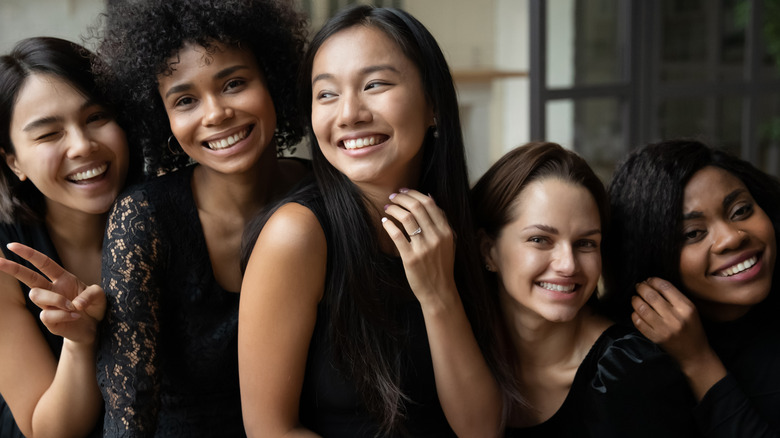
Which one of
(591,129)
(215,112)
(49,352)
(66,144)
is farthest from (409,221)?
(591,129)

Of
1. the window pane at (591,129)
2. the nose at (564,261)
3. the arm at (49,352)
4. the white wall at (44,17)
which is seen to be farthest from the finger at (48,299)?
the window pane at (591,129)

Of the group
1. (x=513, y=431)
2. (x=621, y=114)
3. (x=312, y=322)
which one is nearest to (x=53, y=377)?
(x=312, y=322)

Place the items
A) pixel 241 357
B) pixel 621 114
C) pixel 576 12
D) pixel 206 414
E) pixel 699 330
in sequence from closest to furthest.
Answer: pixel 241 357, pixel 699 330, pixel 206 414, pixel 621 114, pixel 576 12

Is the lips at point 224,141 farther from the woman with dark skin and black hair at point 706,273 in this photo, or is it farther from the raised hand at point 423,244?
the woman with dark skin and black hair at point 706,273

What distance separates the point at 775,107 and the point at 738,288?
3.65 m

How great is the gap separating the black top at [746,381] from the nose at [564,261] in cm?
44

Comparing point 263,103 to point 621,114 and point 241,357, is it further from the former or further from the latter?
point 621,114

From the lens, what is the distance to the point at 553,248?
1.57 metres

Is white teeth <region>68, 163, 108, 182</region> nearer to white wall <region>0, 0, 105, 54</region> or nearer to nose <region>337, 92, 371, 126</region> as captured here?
nose <region>337, 92, 371, 126</region>

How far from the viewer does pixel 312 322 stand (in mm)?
1518

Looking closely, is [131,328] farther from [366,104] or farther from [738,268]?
[738,268]

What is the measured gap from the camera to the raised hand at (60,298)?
1462 mm

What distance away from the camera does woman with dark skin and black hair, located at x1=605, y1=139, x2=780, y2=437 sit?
5.29ft

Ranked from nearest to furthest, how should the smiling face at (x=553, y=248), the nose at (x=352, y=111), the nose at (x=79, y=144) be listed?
the nose at (x=352, y=111) < the smiling face at (x=553, y=248) < the nose at (x=79, y=144)
